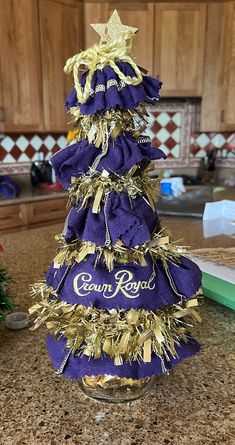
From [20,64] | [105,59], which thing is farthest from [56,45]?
[105,59]

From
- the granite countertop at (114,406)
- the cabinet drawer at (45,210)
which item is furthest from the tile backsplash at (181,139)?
the granite countertop at (114,406)

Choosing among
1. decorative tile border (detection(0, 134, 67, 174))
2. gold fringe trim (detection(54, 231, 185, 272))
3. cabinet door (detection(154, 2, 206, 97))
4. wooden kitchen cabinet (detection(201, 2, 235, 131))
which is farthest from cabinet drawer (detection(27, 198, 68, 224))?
gold fringe trim (detection(54, 231, 185, 272))

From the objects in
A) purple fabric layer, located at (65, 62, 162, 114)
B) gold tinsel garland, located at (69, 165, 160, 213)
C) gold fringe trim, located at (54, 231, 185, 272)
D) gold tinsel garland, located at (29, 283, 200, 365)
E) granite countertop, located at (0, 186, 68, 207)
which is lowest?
granite countertop, located at (0, 186, 68, 207)

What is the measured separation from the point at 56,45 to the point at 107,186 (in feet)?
8.33

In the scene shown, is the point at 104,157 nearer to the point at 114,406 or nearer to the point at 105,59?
the point at 105,59

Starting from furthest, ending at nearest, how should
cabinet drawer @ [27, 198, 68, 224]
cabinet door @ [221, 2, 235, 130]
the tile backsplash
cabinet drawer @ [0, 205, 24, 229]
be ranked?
the tile backsplash < cabinet door @ [221, 2, 235, 130] < cabinet drawer @ [27, 198, 68, 224] < cabinet drawer @ [0, 205, 24, 229]

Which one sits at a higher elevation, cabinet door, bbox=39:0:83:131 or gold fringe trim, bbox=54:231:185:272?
cabinet door, bbox=39:0:83:131

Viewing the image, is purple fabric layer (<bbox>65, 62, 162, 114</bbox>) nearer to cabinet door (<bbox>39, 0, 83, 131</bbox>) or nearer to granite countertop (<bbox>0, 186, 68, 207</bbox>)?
granite countertop (<bbox>0, 186, 68, 207</bbox>)

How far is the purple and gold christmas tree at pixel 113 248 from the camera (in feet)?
1.45

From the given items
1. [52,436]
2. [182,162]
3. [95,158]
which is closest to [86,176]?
[95,158]

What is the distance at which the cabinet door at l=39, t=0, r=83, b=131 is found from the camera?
260 cm

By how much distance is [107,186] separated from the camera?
45 cm

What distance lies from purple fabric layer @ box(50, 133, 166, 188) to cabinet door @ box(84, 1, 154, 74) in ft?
8.39

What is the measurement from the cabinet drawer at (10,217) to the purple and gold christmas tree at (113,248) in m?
2.00
